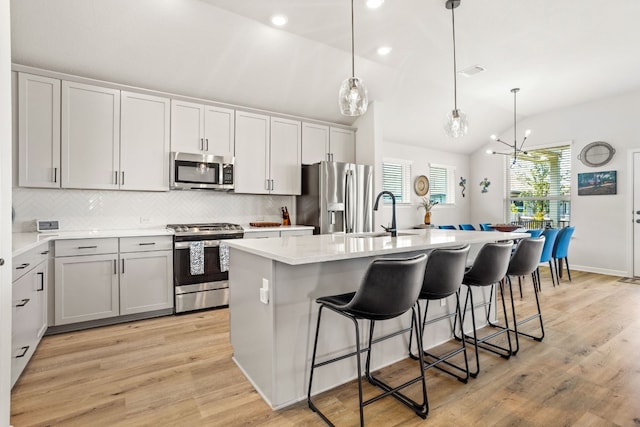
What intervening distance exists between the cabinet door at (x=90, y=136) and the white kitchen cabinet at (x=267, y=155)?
4.55ft

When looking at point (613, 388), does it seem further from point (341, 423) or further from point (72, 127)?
point (72, 127)

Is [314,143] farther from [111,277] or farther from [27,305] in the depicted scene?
[27,305]

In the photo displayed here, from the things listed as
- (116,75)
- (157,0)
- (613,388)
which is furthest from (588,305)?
(116,75)

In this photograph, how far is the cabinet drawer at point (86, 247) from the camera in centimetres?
308

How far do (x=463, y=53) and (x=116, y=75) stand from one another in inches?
159

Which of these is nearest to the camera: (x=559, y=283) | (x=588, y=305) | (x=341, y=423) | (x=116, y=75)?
(x=341, y=423)

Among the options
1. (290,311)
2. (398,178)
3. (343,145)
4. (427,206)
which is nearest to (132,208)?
(290,311)

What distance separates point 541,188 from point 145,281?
23.5 feet

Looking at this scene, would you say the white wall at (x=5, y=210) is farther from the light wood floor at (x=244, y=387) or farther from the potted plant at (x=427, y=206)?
the potted plant at (x=427, y=206)

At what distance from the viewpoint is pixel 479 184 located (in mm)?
7641

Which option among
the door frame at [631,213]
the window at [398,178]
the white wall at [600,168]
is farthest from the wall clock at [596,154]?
the window at [398,178]

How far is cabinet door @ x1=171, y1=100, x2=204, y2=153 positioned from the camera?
3.94m

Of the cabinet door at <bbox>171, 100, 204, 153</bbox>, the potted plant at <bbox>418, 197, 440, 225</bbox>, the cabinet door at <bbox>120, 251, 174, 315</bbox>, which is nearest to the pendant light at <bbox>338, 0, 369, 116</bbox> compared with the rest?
the cabinet door at <bbox>171, 100, 204, 153</bbox>

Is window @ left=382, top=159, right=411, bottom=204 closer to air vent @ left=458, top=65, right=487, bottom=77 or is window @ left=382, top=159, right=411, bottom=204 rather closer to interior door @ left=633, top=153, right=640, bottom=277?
air vent @ left=458, top=65, right=487, bottom=77
